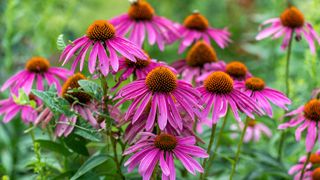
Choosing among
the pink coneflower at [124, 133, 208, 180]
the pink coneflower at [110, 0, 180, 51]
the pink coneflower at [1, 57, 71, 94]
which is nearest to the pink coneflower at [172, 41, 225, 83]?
the pink coneflower at [110, 0, 180, 51]

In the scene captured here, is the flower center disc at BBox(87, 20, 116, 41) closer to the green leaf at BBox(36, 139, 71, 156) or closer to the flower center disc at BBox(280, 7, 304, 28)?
the green leaf at BBox(36, 139, 71, 156)

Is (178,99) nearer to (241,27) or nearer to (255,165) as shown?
(255,165)

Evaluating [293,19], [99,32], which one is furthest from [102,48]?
[293,19]

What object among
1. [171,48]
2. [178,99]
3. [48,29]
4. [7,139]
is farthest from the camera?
[171,48]

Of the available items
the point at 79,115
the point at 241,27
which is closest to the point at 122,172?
the point at 79,115

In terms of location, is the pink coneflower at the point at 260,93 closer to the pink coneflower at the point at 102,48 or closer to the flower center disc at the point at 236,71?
the flower center disc at the point at 236,71

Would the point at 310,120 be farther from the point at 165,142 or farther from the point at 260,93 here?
the point at 165,142

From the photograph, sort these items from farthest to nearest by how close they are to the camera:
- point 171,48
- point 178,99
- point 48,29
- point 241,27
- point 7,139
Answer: point 241,27, point 171,48, point 48,29, point 7,139, point 178,99
